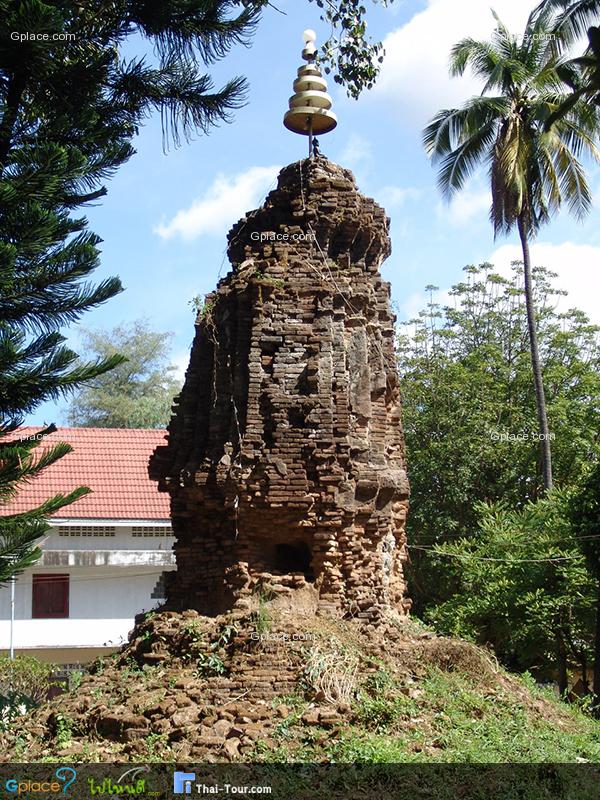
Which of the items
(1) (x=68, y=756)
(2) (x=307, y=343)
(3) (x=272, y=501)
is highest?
(2) (x=307, y=343)

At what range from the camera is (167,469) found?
11.5 meters

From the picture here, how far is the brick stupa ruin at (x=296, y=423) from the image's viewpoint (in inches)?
410

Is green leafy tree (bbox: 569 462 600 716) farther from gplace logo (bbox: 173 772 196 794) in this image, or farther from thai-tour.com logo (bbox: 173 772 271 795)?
gplace logo (bbox: 173 772 196 794)

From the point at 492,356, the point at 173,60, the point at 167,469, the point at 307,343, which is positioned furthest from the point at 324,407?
the point at 492,356

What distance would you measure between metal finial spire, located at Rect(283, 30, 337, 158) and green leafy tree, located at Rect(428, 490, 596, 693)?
24.1 ft

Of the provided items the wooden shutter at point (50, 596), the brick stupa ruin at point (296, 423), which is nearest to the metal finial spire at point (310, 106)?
the brick stupa ruin at point (296, 423)

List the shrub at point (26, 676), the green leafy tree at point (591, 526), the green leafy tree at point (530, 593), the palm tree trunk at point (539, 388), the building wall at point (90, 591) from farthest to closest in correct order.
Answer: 1. the palm tree trunk at point (539, 388)
2. the building wall at point (90, 591)
3. the shrub at point (26, 676)
4. the green leafy tree at point (530, 593)
5. the green leafy tree at point (591, 526)

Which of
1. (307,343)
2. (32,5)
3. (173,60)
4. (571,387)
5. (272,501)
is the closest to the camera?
(32,5)

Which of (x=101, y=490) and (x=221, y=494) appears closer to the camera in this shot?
(x=221, y=494)

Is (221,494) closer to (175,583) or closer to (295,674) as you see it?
(175,583)

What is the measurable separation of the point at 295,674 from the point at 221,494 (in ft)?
7.73

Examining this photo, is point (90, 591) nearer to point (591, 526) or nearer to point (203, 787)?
point (591, 526)

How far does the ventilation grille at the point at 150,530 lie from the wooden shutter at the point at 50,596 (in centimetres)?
165

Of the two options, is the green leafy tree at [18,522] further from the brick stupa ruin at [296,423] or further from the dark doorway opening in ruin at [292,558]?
the dark doorway opening in ruin at [292,558]
